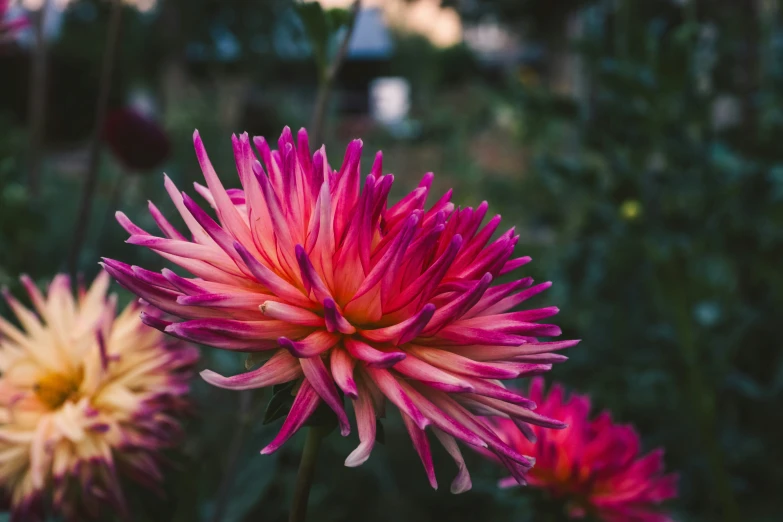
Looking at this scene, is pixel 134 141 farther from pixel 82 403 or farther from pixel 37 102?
pixel 82 403

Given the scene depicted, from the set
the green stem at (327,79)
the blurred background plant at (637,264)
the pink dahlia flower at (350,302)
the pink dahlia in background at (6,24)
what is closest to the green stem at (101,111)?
the blurred background plant at (637,264)

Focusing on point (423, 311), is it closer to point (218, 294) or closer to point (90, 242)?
point (218, 294)

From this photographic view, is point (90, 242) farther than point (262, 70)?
No

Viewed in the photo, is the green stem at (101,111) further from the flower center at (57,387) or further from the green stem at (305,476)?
the green stem at (305,476)

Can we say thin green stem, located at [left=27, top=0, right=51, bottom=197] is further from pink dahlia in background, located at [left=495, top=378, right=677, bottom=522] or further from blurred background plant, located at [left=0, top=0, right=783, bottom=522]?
pink dahlia in background, located at [left=495, top=378, right=677, bottom=522]

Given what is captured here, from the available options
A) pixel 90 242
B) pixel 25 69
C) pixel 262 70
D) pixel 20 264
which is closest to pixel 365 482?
pixel 20 264

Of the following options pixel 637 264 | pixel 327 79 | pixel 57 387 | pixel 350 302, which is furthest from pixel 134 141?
pixel 637 264

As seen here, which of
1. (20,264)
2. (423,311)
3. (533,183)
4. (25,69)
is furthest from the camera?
(25,69)

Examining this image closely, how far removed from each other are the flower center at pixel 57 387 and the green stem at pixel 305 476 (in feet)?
1.02

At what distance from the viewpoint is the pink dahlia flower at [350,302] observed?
387 mm

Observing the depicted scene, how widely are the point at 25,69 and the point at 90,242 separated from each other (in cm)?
684

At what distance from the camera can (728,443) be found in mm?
1407

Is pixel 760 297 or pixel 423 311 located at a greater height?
pixel 423 311

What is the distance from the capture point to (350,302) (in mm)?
423
